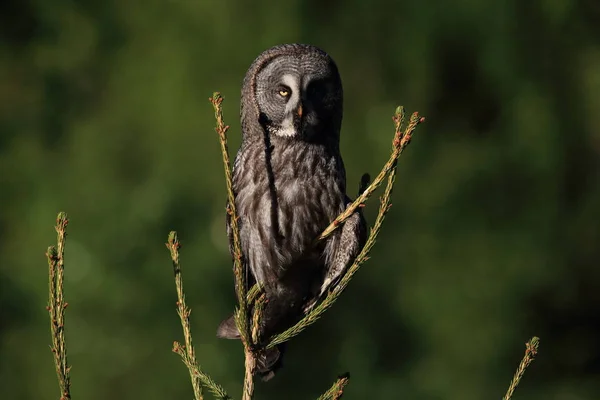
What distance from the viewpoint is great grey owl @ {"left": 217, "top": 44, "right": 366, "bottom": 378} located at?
2984 millimetres

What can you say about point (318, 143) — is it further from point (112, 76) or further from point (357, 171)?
point (112, 76)

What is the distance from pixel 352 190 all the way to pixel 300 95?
3.79 meters

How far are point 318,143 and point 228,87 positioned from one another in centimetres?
360

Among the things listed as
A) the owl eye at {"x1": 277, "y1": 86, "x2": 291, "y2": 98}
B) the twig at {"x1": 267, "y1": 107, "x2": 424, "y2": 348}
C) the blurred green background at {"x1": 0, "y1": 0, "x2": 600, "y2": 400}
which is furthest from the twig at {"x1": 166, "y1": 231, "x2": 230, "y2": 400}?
the blurred green background at {"x1": 0, "y1": 0, "x2": 600, "y2": 400}

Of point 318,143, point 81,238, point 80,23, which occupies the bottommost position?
point 81,238

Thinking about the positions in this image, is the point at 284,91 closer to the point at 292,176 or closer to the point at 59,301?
the point at 292,176

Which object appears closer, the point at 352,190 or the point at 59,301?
the point at 59,301

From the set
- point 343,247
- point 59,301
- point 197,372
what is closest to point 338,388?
point 197,372

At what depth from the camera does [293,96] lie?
3.00 meters

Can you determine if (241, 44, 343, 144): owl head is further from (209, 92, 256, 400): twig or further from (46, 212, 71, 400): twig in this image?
(46, 212, 71, 400): twig

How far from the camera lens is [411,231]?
6.90m

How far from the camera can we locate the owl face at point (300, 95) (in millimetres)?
2977

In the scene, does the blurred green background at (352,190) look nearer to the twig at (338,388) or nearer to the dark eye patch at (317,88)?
the dark eye patch at (317,88)
